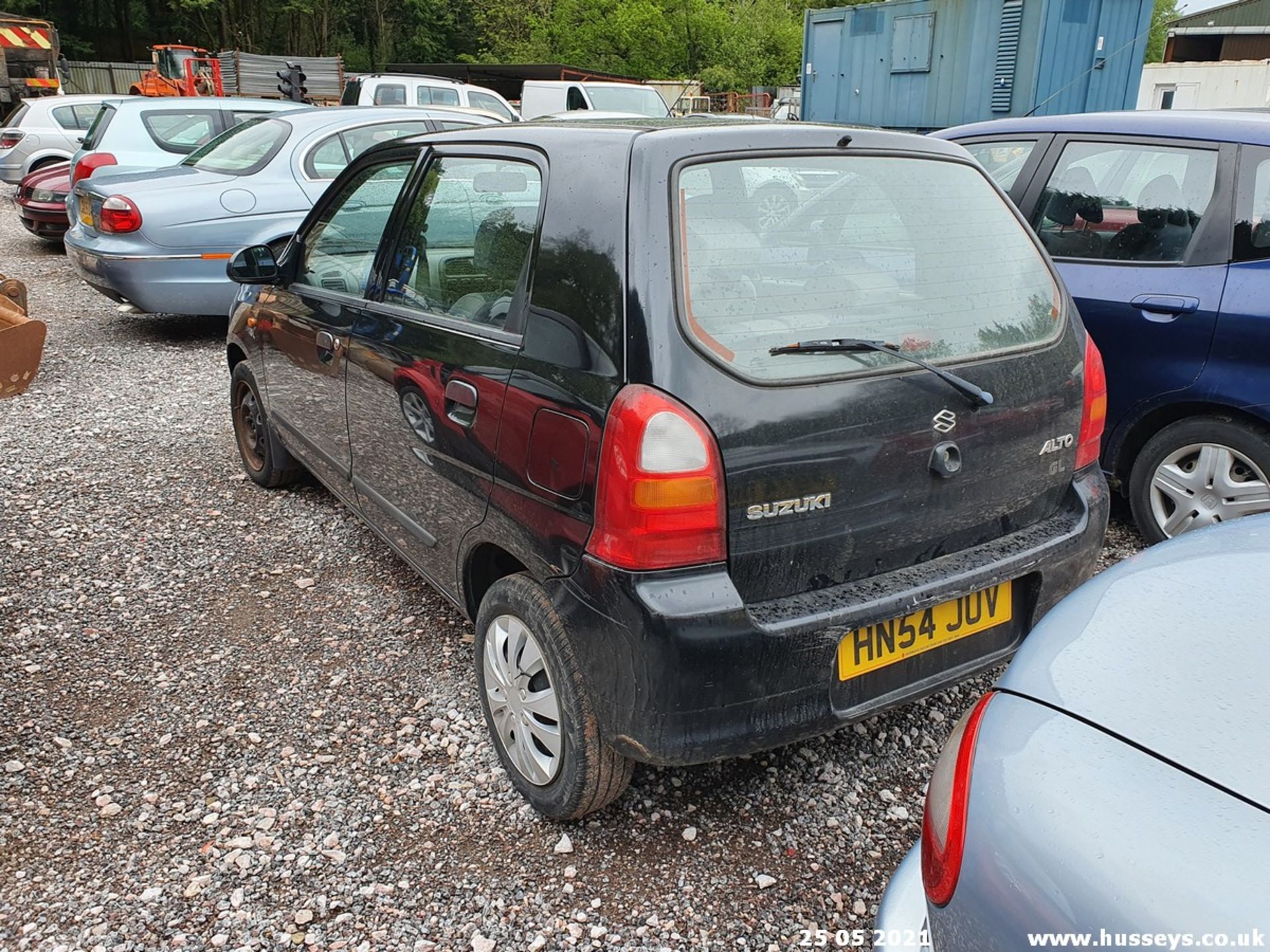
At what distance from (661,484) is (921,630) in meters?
0.79

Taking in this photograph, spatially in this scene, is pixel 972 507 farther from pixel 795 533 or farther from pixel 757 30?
pixel 757 30

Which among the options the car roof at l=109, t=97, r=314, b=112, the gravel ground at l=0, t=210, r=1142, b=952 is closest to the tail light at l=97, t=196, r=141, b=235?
the car roof at l=109, t=97, r=314, b=112

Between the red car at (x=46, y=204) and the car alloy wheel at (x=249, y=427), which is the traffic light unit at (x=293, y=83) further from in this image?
the car alloy wheel at (x=249, y=427)

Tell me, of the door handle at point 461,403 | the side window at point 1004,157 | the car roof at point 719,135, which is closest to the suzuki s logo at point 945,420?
the car roof at point 719,135

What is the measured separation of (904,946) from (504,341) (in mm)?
1618

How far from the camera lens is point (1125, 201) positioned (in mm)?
4031

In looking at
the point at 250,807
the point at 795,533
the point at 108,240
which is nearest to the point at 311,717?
the point at 250,807

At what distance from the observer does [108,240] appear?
7.03 metres

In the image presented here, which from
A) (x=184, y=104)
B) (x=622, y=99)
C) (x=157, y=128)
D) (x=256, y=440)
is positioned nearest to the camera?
(x=256, y=440)

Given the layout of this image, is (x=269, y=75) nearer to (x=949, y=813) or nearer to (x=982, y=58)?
(x=982, y=58)

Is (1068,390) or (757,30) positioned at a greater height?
(757,30)

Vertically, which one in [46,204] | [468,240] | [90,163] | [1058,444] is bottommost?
[46,204]

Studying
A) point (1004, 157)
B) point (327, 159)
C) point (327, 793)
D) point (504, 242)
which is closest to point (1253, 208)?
point (1004, 157)

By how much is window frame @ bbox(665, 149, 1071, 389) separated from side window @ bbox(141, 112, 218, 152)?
946 cm
